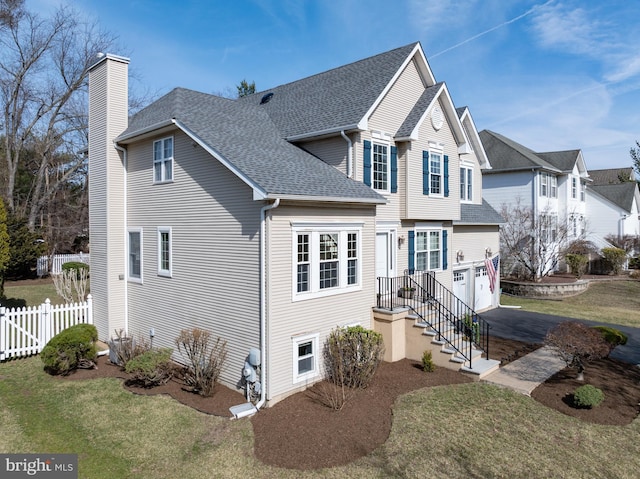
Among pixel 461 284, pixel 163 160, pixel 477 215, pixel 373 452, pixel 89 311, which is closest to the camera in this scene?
pixel 373 452

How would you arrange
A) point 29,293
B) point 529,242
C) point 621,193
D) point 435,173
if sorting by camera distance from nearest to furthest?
1. point 435,173
2. point 29,293
3. point 529,242
4. point 621,193

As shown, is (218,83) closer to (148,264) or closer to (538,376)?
(148,264)

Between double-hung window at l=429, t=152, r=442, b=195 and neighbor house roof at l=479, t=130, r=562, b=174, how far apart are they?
15.2 metres

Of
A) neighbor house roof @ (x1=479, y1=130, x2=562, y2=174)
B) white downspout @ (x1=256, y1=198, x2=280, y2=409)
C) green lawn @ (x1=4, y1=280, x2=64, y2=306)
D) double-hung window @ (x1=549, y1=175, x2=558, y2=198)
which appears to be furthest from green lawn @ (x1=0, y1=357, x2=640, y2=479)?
double-hung window @ (x1=549, y1=175, x2=558, y2=198)

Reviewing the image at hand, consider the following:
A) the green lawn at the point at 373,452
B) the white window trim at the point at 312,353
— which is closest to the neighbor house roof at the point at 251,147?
the white window trim at the point at 312,353

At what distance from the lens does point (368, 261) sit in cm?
1191

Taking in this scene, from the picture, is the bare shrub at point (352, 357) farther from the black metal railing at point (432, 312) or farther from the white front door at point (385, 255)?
the white front door at point (385, 255)

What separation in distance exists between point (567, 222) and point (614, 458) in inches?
1099

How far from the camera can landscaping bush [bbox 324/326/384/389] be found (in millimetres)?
10312

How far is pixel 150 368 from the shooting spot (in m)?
9.94

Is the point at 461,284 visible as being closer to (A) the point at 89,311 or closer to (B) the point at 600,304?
(B) the point at 600,304

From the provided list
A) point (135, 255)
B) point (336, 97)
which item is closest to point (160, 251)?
point (135, 255)

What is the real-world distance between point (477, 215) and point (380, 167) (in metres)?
8.37

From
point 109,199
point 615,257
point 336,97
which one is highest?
point 336,97
